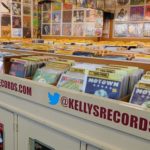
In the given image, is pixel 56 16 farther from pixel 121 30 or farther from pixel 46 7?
pixel 121 30

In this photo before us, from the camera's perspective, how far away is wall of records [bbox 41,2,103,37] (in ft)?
19.6

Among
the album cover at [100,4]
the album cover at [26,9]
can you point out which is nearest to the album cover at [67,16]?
the album cover at [100,4]

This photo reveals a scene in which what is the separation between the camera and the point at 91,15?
5.96 metres

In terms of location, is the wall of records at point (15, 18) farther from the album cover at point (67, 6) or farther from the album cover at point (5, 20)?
the album cover at point (67, 6)

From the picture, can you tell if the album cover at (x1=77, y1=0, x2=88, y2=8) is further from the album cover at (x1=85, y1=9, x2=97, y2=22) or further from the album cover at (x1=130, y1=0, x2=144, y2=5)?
the album cover at (x1=130, y1=0, x2=144, y2=5)

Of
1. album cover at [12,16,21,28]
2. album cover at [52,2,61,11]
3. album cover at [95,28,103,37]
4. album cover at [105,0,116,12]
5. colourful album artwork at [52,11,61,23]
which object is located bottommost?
album cover at [95,28,103,37]

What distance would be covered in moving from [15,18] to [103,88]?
5733 mm

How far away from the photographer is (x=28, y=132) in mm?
1557

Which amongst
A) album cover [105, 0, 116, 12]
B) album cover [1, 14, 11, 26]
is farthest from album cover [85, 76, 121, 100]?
album cover [1, 14, 11, 26]

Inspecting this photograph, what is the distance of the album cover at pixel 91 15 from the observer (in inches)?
233

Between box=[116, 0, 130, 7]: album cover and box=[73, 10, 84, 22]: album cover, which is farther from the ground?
box=[116, 0, 130, 7]: album cover

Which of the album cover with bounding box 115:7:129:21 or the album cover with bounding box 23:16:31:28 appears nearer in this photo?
the album cover with bounding box 115:7:129:21

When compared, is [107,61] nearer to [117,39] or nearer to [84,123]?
[84,123]

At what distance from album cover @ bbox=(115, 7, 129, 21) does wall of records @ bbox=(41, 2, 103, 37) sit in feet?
1.38
